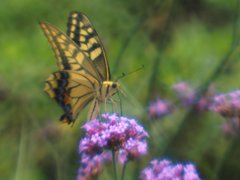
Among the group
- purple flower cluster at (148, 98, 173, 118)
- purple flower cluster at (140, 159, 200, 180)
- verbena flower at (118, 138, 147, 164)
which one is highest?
purple flower cluster at (148, 98, 173, 118)

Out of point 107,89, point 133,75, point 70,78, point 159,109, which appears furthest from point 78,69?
point 133,75

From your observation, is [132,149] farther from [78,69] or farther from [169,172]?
[78,69]

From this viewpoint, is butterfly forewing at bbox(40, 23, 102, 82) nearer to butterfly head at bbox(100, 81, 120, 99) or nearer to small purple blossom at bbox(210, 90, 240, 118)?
butterfly head at bbox(100, 81, 120, 99)

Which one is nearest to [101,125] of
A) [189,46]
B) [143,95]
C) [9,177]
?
[9,177]

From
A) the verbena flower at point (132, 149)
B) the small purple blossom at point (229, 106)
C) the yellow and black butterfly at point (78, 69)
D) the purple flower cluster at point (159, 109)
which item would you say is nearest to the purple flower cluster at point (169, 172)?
the verbena flower at point (132, 149)

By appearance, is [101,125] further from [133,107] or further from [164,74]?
[164,74]

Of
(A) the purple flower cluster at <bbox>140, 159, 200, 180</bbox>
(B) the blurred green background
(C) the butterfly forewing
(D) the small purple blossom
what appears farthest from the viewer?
(B) the blurred green background

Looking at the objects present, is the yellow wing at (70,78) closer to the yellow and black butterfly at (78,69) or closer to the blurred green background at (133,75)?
the yellow and black butterfly at (78,69)

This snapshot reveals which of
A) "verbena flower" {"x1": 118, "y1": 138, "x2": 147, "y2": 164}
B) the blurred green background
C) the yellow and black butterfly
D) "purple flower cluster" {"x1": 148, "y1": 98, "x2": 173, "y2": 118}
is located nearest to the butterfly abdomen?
the yellow and black butterfly

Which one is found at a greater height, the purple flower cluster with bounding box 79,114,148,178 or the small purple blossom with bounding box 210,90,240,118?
the small purple blossom with bounding box 210,90,240,118
